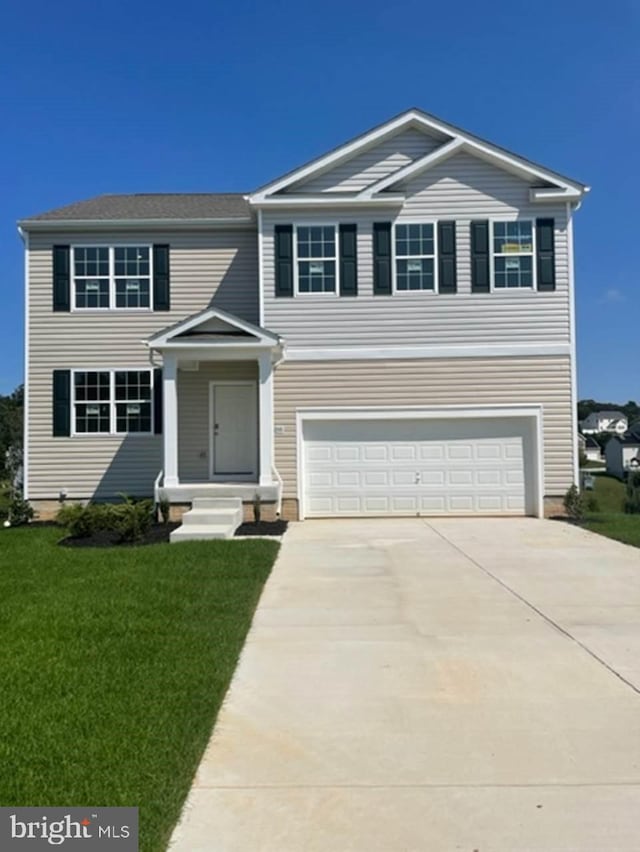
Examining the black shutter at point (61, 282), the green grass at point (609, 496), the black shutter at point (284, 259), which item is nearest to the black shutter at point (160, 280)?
the black shutter at point (61, 282)

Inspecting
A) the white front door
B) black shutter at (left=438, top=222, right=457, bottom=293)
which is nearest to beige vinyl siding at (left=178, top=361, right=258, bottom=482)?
the white front door

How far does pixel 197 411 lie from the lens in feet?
49.2

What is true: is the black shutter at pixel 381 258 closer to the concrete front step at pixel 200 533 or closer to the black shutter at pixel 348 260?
the black shutter at pixel 348 260

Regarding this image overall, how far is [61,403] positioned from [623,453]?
64.9 metres

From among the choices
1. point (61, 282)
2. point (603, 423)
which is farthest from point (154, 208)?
point (603, 423)

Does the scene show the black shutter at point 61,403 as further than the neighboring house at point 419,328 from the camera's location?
Yes

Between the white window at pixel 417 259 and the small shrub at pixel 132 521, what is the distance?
700cm

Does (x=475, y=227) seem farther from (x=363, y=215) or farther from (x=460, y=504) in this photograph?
(x=460, y=504)

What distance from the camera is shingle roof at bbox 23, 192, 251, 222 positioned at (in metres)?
15.2

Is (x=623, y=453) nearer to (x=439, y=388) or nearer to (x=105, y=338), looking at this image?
(x=439, y=388)

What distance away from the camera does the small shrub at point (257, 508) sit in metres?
12.7

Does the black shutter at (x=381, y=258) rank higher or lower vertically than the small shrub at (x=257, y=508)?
higher

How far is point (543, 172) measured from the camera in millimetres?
14141

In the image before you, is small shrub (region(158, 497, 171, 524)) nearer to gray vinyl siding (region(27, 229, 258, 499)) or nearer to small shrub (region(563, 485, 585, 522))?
gray vinyl siding (region(27, 229, 258, 499))
